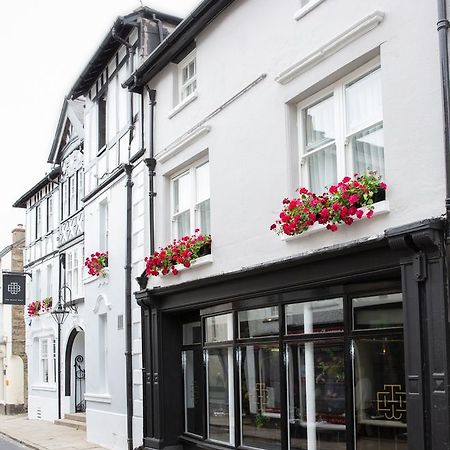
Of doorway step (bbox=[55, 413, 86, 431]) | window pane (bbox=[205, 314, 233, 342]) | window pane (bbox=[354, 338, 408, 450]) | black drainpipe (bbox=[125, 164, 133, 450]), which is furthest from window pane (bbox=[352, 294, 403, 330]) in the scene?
doorway step (bbox=[55, 413, 86, 431])

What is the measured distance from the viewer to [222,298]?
11992 mm

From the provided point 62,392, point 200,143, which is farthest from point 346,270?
point 62,392

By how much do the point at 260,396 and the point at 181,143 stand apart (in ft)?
15.5

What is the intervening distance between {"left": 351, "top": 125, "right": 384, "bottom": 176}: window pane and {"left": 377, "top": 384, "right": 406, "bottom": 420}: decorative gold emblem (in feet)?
8.42

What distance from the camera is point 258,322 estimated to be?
1153 centimetres

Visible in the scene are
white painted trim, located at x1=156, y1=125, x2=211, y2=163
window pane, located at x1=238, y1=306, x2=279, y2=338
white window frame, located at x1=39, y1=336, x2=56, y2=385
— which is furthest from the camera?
white window frame, located at x1=39, y1=336, x2=56, y2=385

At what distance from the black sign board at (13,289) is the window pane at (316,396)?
1900 cm

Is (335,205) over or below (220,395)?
over

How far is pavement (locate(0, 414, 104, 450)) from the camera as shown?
1780 cm

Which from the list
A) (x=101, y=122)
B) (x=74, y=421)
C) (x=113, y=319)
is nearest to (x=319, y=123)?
(x=113, y=319)

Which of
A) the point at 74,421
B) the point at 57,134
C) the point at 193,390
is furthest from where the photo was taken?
the point at 57,134

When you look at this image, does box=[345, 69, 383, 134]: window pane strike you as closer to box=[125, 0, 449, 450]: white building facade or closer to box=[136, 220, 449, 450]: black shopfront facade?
box=[125, 0, 449, 450]: white building facade

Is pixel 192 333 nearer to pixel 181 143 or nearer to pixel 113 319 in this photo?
pixel 113 319

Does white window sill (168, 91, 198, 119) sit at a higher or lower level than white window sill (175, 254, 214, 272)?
higher
